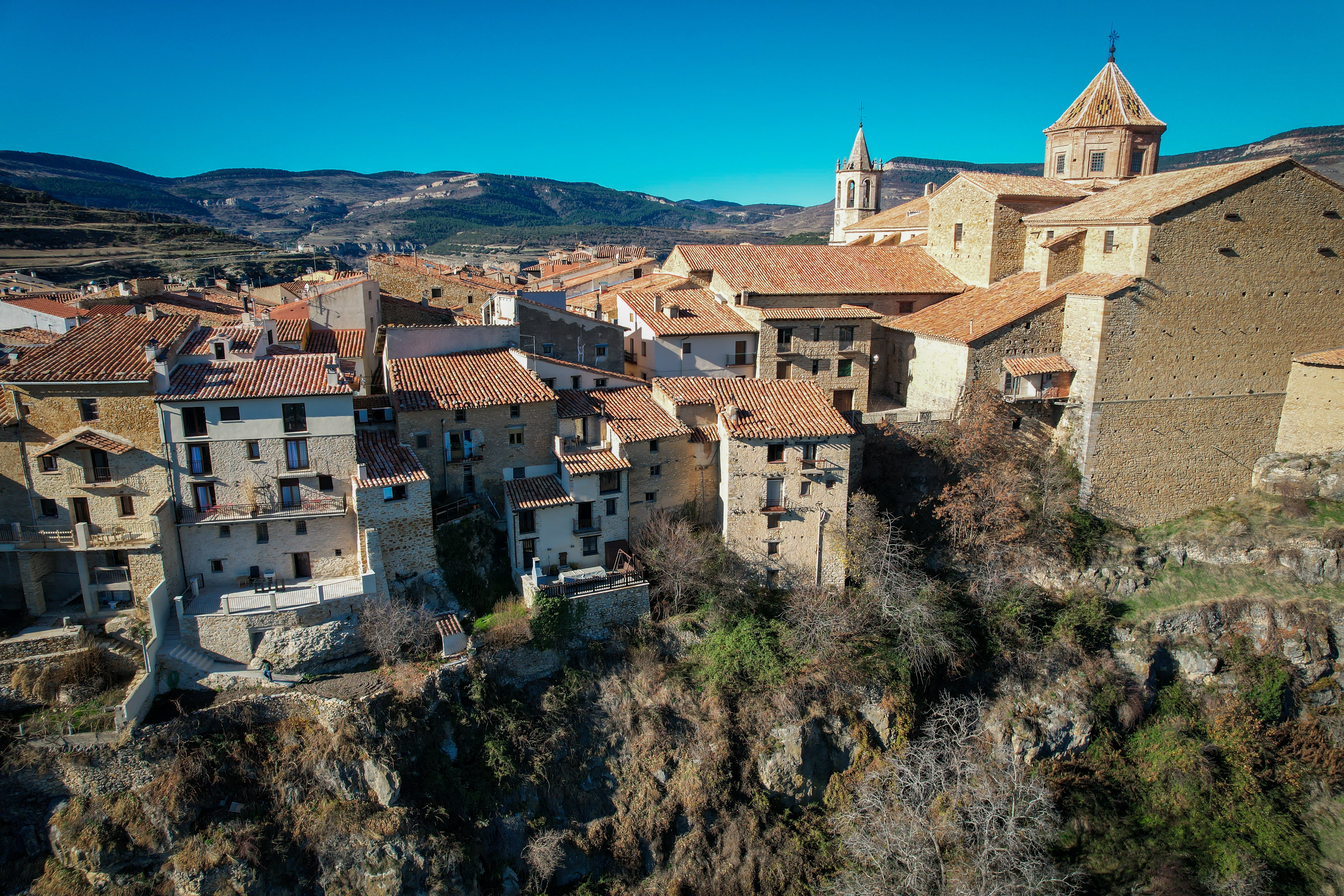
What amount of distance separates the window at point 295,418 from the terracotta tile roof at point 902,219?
1290 inches

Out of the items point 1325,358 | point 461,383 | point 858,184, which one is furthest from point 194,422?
point 858,184

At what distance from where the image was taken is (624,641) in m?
27.3

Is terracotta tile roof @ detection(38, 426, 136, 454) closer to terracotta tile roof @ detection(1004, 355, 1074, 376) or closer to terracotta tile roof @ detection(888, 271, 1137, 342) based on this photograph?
terracotta tile roof @ detection(888, 271, 1137, 342)

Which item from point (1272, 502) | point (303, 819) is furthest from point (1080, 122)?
point (303, 819)

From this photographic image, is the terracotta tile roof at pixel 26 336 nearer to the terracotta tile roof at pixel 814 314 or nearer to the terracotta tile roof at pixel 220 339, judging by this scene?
the terracotta tile roof at pixel 220 339

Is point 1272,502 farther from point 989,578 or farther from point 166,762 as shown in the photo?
point 166,762

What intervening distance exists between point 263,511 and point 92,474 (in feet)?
16.0

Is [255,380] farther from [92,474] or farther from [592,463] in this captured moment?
[592,463]

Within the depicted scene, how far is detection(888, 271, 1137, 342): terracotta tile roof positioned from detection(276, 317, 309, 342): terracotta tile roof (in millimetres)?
25599

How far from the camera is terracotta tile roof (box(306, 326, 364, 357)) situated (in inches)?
1318

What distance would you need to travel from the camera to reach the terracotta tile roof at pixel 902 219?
150 feet

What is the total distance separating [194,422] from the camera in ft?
80.3

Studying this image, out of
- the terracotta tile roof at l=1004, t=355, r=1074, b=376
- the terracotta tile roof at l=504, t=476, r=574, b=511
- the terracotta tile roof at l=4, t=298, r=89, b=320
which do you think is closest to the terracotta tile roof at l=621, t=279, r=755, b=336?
the terracotta tile roof at l=504, t=476, r=574, b=511

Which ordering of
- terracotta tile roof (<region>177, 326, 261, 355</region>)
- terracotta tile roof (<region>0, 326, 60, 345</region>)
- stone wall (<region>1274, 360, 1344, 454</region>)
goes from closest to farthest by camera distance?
terracotta tile roof (<region>177, 326, 261, 355</region>) → terracotta tile roof (<region>0, 326, 60, 345</region>) → stone wall (<region>1274, 360, 1344, 454</region>)
